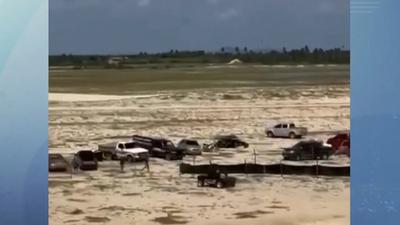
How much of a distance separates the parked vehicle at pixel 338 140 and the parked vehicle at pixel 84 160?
131 centimetres

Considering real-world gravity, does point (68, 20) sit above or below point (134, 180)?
above

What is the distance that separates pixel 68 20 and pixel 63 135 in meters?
0.65

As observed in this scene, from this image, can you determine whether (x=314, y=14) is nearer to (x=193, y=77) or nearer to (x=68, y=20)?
(x=193, y=77)

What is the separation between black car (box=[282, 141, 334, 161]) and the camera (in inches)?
128

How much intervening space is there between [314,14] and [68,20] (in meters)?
1.37

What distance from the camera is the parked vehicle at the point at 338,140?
3.17m

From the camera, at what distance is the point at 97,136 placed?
3.35 metres

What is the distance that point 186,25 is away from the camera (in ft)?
10.8

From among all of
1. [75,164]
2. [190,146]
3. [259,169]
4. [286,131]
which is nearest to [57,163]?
[75,164]
